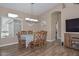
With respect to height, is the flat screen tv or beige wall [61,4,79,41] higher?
beige wall [61,4,79,41]

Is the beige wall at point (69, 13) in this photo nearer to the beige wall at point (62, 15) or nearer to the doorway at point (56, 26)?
the beige wall at point (62, 15)

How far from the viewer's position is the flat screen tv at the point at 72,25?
564cm

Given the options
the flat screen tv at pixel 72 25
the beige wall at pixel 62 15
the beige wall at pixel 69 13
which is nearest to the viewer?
the beige wall at pixel 62 15

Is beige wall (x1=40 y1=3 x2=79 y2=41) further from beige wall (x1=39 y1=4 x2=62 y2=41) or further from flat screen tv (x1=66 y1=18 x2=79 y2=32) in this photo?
flat screen tv (x1=66 y1=18 x2=79 y2=32)

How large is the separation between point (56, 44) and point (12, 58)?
3967mm

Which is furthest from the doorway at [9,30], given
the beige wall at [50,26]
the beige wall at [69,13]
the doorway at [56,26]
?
the beige wall at [69,13]

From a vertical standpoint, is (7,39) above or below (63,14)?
below

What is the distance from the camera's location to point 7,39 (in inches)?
205

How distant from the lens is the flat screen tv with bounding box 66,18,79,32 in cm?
564

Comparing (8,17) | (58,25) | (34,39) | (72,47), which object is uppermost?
(8,17)

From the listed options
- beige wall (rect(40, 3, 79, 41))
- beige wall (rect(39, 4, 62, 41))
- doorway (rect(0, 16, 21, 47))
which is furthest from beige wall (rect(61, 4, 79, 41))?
doorway (rect(0, 16, 21, 47))

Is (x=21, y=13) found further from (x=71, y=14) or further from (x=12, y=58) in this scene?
(x=12, y=58)

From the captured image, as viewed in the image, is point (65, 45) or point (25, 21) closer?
point (25, 21)

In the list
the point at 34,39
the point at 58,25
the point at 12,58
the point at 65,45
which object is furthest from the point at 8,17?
the point at 12,58
